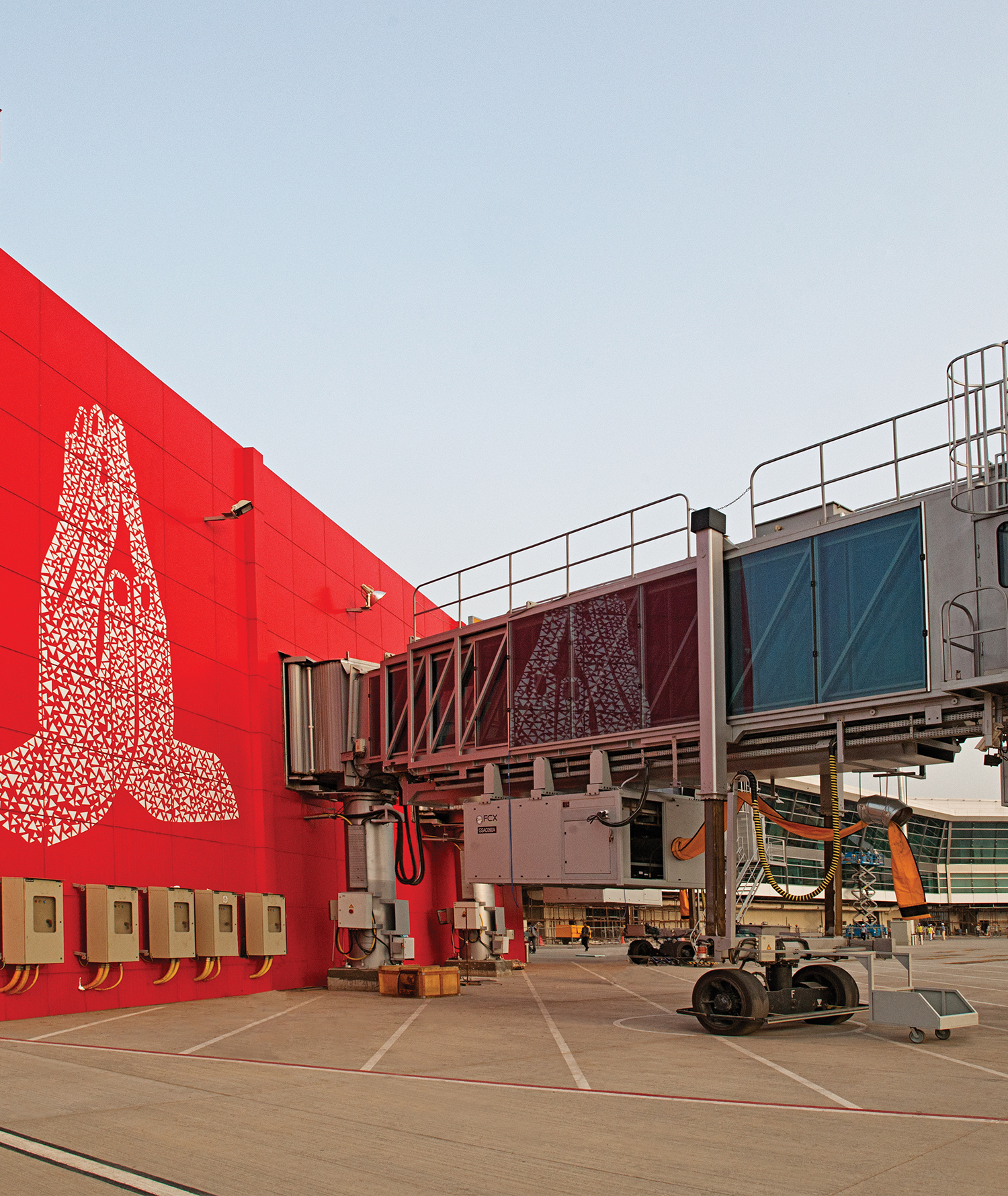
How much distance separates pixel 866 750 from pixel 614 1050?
23.3ft

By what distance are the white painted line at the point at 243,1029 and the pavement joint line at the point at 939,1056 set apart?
8674 millimetres

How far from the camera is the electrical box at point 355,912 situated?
27656 millimetres

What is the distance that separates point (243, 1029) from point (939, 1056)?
9.70 metres

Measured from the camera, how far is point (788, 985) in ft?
55.6

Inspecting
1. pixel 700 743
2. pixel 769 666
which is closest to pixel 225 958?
pixel 700 743

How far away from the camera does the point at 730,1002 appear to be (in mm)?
15914

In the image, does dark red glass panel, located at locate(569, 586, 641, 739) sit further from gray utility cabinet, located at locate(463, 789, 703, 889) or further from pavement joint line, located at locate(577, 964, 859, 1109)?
pavement joint line, located at locate(577, 964, 859, 1109)

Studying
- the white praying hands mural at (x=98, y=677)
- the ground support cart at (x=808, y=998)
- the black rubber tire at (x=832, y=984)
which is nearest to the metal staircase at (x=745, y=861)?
the black rubber tire at (x=832, y=984)

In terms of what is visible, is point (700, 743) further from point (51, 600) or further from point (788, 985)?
point (51, 600)

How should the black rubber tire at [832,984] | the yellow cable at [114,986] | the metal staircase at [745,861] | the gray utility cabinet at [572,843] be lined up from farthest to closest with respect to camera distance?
the metal staircase at [745,861] → the gray utility cabinet at [572,843] → the yellow cable at [114,986] → the black rubber tire at [832,984]

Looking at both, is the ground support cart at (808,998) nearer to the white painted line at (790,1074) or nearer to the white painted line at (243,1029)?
the white painted line at (790,1074)

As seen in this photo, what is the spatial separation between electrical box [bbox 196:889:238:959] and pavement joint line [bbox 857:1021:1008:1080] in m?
13.0

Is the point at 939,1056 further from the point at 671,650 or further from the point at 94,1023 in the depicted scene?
the point at 94,1023

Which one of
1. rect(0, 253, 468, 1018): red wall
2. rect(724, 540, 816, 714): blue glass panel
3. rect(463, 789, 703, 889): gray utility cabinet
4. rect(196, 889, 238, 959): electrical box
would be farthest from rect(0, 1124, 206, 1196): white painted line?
rect(196, 889, 238, 959): electrical box
